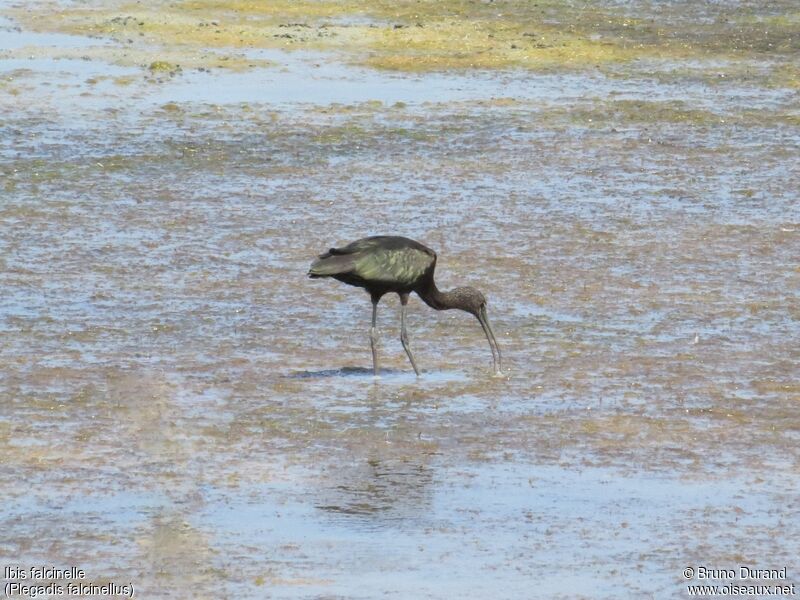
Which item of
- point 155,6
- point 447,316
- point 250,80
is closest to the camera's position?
point 447,316

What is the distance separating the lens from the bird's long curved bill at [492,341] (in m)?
13.2

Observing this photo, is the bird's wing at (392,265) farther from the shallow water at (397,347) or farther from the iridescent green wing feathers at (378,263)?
the shallow water at (397,347)

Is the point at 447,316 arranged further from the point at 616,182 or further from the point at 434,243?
the point at 616,182

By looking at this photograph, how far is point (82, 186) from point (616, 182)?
5.54 meters

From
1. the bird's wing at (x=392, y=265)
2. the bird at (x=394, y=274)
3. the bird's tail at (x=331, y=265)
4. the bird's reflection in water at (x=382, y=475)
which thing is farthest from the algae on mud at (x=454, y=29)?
the bird's reflection in water at (x=382, y=475)

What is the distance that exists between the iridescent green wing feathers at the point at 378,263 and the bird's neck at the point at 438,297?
15cm

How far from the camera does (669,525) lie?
995cm

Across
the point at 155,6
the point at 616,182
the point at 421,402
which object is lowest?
the point at 155,6

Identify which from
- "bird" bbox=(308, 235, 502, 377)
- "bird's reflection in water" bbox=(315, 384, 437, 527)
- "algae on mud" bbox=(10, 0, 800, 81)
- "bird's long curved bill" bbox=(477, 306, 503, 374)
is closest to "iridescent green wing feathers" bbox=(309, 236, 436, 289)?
"bird" bbox=(308, 235, 502, 377)

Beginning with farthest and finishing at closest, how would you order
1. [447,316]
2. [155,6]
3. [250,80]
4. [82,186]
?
[155,6]
[250,80]
[82,186]
[447,316]

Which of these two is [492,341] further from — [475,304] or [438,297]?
[438,297]

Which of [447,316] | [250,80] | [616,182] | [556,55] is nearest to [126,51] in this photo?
[250,80]

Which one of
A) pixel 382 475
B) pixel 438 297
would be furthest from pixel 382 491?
pixel 438 297

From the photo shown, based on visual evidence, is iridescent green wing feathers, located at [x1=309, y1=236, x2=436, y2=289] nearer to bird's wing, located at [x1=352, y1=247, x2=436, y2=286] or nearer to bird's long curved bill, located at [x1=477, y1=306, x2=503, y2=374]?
bird's wing, located at [x1=352, y1=247, x2=436, y2=286]
